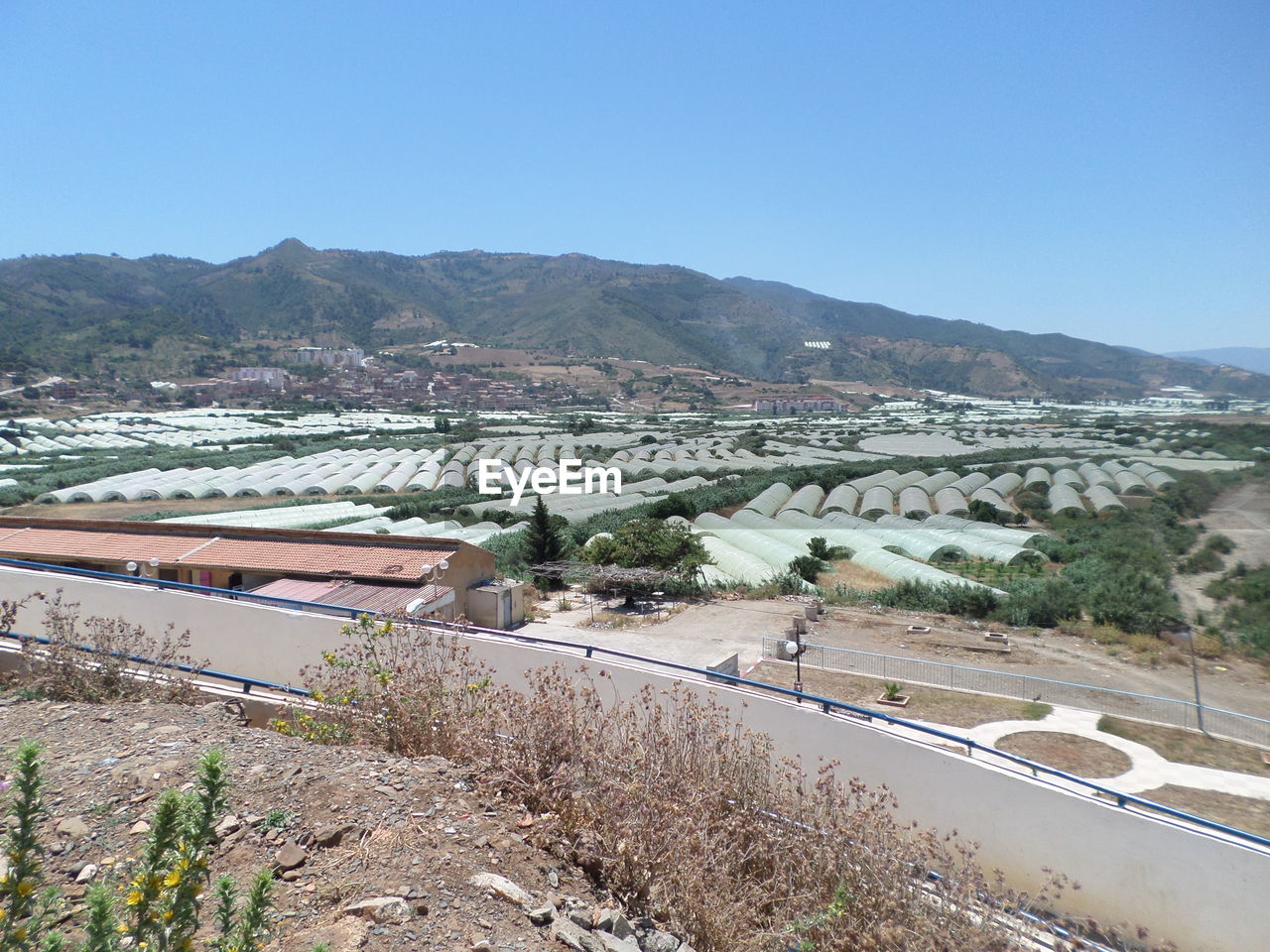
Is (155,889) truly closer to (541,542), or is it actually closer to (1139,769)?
(1139,769)

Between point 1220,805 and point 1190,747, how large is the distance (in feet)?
5.41

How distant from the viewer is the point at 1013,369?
121m

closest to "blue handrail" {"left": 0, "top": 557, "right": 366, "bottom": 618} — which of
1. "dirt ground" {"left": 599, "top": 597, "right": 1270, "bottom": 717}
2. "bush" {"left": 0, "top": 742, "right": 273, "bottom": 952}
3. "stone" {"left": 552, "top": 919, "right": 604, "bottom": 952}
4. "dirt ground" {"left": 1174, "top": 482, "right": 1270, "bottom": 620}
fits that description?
"stone" {"left": 552, "top": 919, "right": 604, "bottom": 952}

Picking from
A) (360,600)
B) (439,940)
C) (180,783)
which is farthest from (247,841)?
(360,600)

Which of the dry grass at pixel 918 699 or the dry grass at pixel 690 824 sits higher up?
the dry grass at pixel 690 824

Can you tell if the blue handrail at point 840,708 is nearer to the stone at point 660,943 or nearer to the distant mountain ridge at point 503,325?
the stone at point 660,943

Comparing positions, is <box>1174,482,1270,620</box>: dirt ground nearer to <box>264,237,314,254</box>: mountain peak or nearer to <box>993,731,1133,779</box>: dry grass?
<box>993,731,1133,779</box>: dry grass

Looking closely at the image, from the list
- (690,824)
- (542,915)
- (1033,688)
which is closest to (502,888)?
(542,915)

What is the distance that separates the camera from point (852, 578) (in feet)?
64.4

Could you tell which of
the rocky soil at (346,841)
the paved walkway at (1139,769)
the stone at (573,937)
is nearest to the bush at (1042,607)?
the paved walkway at (1139,769)

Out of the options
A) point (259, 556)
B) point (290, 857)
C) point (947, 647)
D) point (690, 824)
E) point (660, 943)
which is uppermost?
point (290, 857)

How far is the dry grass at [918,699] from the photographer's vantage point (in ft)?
31.8

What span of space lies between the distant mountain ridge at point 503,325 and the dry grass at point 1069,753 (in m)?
89.6

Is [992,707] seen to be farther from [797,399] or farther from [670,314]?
[670,314]
